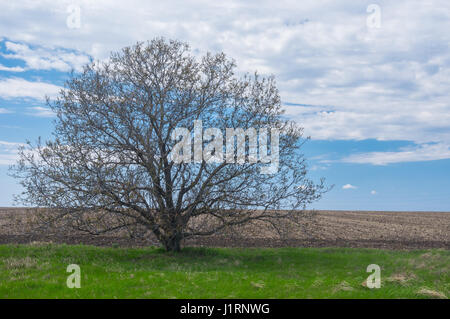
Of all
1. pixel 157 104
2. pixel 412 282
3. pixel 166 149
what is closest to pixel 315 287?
pixel 412 282

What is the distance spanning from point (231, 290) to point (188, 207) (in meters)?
8.44

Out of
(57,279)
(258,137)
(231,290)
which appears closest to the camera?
(231,290)

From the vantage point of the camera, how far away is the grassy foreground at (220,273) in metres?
13.1

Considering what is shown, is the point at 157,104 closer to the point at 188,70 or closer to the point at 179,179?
the point at 188,70

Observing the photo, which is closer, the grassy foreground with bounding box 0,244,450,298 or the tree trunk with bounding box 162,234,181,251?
the grassy foreground with bounding box 0,244,450,298

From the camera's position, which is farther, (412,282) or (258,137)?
(258,137)

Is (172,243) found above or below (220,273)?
above

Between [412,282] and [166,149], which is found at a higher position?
[166,149]

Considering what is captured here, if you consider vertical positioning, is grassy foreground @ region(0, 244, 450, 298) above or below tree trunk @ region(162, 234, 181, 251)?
below

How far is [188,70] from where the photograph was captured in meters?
21.6

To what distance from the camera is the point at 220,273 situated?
16625mm

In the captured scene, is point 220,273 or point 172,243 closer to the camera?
point 220,273

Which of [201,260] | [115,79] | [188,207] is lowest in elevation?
[201,260]

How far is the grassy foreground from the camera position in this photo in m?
13.1
